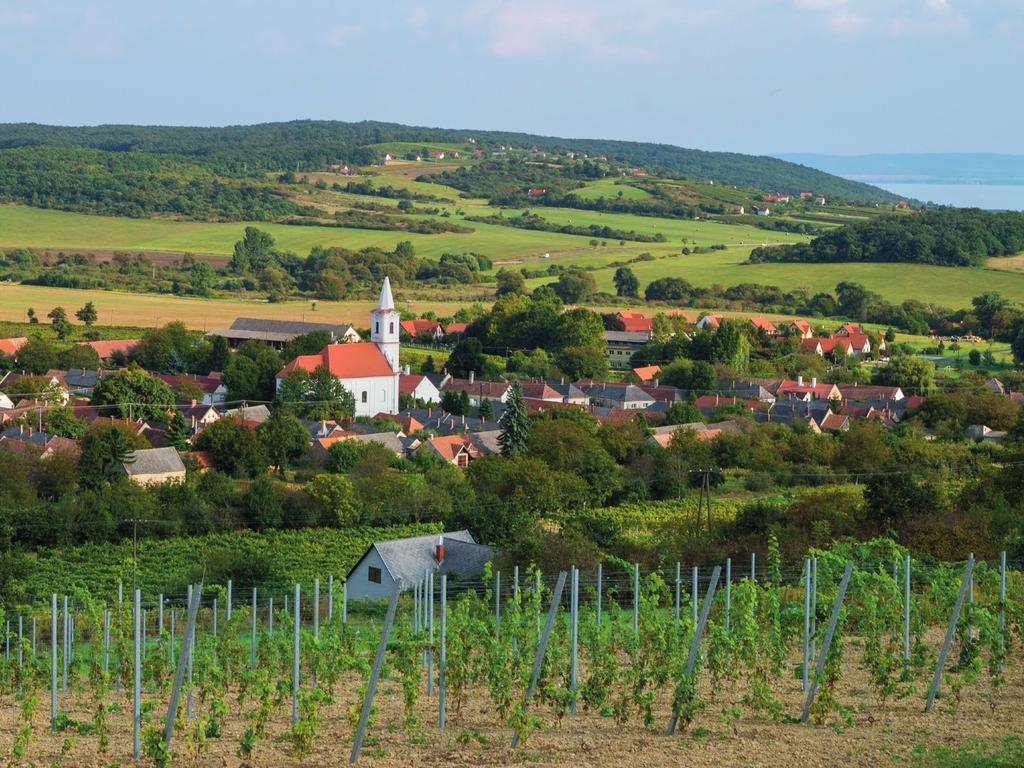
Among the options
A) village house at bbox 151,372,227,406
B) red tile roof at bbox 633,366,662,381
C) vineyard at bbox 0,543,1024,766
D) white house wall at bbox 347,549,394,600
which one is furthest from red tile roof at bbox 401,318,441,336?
vineyard at bbox 0,543,1024,766

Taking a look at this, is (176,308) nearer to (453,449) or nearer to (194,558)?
(453,449)

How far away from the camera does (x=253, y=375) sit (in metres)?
52.2

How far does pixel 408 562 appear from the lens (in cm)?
2408

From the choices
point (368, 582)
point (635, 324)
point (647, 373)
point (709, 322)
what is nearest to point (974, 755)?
point (368, 582)

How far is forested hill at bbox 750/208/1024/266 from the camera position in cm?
10094

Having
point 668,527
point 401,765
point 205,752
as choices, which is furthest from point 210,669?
point 668,527

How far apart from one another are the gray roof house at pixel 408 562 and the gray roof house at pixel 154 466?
1245cm

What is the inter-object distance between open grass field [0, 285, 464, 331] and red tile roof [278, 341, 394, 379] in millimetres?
24514

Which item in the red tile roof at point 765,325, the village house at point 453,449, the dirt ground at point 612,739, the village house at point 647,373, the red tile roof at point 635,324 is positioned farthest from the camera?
the red tile roof at point 635,324

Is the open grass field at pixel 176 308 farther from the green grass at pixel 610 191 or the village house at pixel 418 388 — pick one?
the green grass at pixel 610 191

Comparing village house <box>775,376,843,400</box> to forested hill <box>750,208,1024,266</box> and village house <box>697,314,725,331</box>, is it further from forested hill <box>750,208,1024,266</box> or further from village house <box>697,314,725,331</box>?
forested hill <box>750,208,1024,266</box>

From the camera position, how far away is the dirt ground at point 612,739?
11.6m

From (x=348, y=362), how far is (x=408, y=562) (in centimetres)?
2774

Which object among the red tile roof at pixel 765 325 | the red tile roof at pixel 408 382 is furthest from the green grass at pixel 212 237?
the red tile roof at pixel 408 382
